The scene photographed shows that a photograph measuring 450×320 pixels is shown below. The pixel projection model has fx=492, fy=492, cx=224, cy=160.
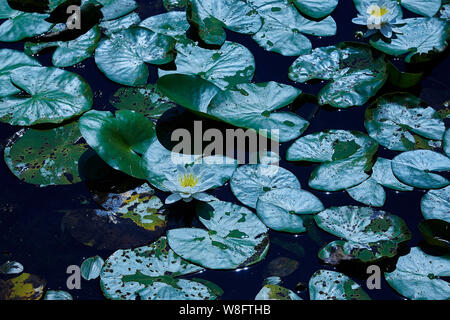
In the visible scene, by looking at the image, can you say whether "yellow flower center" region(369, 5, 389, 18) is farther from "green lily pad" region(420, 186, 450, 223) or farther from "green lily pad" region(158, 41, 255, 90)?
"green lily pad" region(420, 186, 450, 223)

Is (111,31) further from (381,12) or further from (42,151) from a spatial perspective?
(381,12)

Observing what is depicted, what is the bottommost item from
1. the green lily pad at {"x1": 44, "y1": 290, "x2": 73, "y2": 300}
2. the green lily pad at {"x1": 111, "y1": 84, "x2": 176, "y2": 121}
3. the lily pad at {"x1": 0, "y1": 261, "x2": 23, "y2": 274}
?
the green lily pad at {"x1": 44, "y1": 290, "x2": 73, "y2": 300}

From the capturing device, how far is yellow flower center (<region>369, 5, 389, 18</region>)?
2.52 m

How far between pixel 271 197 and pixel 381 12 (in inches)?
50.6

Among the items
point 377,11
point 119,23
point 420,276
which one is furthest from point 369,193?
point 119,23

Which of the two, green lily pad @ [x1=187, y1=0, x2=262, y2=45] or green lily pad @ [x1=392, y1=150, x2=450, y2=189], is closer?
green lily pad @ [x1=392, y1=150, x2=450, y2=189]

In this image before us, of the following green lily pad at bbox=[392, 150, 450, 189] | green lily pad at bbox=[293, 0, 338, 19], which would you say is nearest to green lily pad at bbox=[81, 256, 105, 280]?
green lily pad at bbox=[392, 150, 450, 189]

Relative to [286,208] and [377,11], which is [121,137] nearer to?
[286,208]

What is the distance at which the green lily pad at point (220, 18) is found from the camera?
2.44 meters

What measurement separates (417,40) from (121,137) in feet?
5.09

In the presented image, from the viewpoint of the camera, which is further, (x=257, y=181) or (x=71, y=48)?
(x=71, y=48)

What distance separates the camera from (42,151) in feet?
6.60

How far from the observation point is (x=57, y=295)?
161 cm

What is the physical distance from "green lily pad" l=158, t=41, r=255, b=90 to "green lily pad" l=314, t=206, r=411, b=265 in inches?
31.5
